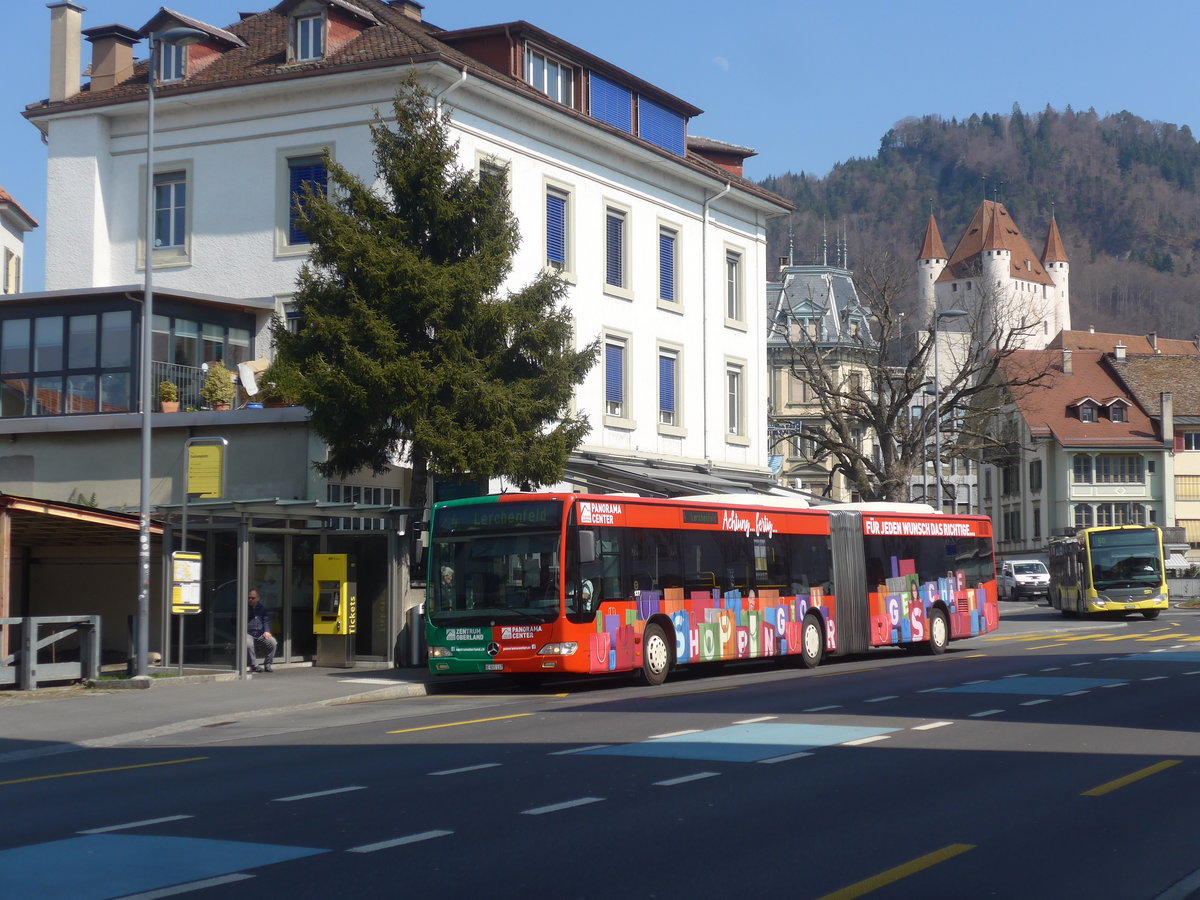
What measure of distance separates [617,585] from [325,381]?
5.91 m

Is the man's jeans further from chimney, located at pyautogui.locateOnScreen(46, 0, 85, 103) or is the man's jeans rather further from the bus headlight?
chimney, located at pyautogui.locateOnScreen(46, 0, 85, 103)

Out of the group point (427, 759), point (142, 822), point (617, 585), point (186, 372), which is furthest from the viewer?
point (186, 372)

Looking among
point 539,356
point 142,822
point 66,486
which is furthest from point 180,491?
point 142,822

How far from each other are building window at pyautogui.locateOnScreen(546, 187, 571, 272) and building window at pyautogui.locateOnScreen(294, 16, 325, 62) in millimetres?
6181

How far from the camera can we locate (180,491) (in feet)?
94.9

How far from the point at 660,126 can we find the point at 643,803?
1290 inches

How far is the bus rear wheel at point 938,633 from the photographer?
32156 millimetres

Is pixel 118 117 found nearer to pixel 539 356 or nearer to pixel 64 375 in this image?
pixel 64 375

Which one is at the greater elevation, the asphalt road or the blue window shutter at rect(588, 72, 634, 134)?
the blue window shutter at rect(588, 72, 634, 134)

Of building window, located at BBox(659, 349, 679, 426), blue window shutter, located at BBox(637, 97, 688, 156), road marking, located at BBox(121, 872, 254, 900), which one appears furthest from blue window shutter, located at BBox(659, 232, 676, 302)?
road marking, located at BBox(121, 872, 254, 900)

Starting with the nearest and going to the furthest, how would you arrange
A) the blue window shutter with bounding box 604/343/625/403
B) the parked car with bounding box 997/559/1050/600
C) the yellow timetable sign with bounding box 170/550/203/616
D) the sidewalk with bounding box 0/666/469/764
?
the sidewalk with bounding box 0/666/469/764
the yellow timetable sign with bounding box 170/550/203/616
the blue window shutter with bounding box 604/343/625/403
the parked car with bounding box 997/559/1050/600

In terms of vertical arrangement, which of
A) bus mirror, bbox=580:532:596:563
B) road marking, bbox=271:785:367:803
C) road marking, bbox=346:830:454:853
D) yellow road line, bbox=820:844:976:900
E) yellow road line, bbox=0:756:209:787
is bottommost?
yellow road line, bbox=0:756:209:787

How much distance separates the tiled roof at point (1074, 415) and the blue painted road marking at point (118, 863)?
8921 cm

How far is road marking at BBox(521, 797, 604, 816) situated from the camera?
10.5 metres
